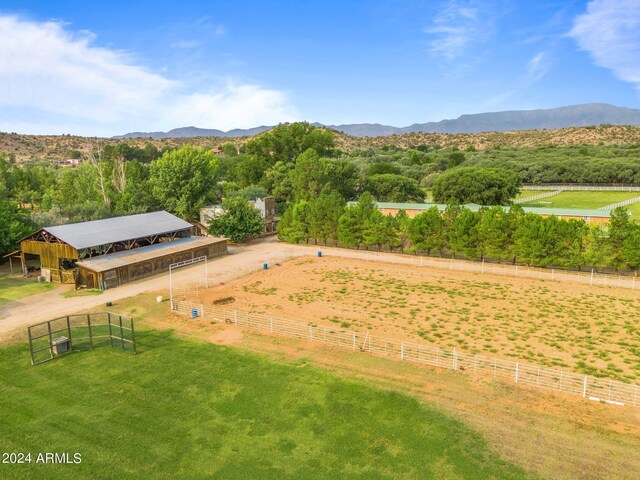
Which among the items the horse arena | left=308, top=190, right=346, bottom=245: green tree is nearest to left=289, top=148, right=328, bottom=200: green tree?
left=308, top=190, right=346, bottom=245: green tree

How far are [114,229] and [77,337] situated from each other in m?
19.5

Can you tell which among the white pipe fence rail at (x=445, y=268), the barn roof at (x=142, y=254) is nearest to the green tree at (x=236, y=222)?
the barn roof at (x=142, y=254)

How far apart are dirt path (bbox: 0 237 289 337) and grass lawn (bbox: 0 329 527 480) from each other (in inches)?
280

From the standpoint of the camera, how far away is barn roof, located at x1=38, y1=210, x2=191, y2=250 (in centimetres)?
4006

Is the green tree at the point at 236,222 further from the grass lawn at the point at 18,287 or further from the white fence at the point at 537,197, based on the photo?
the white fence at the point at 537,197

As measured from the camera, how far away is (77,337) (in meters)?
27.4

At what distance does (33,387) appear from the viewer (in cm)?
2130

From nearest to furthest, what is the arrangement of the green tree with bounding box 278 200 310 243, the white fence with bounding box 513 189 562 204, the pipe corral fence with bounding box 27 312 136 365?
1. the pipe corral fence with bounding box 27 312 136 365
2. the green tree with bounding box 278 200 310 243
3. the white fence with bounding box 513 189 562 204

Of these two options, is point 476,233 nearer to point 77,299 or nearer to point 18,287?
point 77,299

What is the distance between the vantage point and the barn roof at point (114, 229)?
40.1 metres

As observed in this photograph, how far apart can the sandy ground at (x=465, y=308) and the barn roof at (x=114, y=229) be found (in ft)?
41.6

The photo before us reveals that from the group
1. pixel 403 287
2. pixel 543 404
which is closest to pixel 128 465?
pixel 543 404

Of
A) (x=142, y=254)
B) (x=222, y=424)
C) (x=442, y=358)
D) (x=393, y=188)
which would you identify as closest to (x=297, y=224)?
(x=142, y=254)

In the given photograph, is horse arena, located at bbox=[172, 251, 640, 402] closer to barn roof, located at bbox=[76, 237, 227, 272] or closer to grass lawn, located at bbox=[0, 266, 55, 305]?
barn roof, located at bbox=[76, 237, 227, 272]
